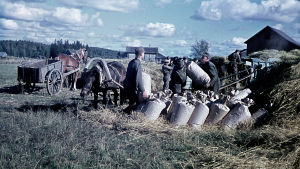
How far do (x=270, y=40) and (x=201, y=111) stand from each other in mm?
38319

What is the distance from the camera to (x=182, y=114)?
7.02 m

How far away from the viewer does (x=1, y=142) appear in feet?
19.1

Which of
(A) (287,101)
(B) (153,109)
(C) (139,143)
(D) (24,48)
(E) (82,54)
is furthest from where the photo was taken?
(D) (24,48)

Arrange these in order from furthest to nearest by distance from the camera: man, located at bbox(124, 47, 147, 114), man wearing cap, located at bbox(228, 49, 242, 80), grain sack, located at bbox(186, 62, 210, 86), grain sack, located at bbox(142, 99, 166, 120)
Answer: man wearing cap, located at bbox(228, 49, 242, 80) → grain sack, located at bbox(186, 62, 210, 86) → man, located at bbox(124, 47, 147, 114) → grain sack, located at bbox(142, 99, 166, 120)

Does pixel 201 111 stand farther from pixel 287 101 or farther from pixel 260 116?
pixel 287 101

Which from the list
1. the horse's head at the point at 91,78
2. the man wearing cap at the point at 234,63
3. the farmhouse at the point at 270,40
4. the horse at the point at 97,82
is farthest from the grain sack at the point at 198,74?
the farmhouse at the point at 270,40

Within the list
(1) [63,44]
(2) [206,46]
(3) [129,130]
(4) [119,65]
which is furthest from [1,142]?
(1) [63,44]

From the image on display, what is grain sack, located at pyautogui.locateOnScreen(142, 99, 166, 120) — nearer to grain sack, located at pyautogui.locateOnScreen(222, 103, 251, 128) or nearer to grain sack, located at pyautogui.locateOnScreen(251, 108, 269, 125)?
grain sack, located at pyautogui.locateOnScreen(222, 103, 251, 128)

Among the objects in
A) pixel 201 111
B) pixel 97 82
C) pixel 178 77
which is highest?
pixel 178 77

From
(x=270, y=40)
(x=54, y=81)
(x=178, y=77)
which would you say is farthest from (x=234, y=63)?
(x=270, y=40)

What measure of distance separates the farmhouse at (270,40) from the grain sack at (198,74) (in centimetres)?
3345

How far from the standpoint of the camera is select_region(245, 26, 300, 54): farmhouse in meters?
38.5

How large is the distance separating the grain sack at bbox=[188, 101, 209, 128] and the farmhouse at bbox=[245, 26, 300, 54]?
116 ft

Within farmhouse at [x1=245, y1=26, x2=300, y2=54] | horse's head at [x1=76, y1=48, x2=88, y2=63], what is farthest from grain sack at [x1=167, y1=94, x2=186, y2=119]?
farmhouse at [x1=245, y1=26, x2=300, y2=54]
